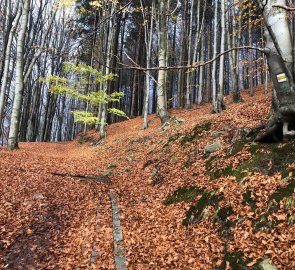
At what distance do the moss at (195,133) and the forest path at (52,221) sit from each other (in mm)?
3265

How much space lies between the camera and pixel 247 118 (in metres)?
9.57

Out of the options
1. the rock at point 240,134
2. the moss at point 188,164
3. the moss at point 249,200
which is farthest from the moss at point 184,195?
the rock at point 240,134

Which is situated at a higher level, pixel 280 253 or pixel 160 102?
pixel 160 102

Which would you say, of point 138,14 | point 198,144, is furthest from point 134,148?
point 138,14

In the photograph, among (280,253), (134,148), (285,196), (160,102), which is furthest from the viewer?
(160,102)

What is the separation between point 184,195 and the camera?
23.7 ft

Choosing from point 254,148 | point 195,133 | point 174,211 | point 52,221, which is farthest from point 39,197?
point 195,133

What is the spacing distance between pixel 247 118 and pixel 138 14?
23.9 metres

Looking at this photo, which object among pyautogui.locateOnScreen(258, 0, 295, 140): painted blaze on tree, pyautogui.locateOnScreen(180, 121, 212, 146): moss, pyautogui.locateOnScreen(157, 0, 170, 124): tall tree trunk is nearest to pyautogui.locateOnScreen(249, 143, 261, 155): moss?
pyautogui.locateOnScreen(258, 0, 295, 140): painted blaze on tree

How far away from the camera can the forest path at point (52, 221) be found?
516 cm

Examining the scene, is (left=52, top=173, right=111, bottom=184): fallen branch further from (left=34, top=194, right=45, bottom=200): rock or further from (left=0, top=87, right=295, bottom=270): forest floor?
(left=34, top=194, right=45, bottom=200): rock

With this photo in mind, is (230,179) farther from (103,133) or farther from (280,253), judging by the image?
(103,133)

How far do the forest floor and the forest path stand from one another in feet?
0.07

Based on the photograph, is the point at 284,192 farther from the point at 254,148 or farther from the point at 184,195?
the point at 184,195
